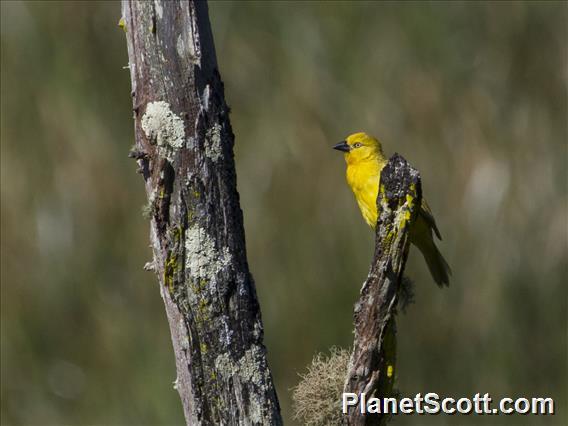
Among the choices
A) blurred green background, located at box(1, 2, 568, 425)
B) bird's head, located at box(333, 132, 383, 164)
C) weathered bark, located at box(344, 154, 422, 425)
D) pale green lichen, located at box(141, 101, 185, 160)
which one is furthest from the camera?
blurred green background, located at box(1, 2, 568, 425)

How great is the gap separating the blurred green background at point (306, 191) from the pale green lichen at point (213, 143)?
11.6 ft

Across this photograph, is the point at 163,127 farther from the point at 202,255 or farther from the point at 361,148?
the point at 361,148

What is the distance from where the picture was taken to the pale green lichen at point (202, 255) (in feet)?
8.64

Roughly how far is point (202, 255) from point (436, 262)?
2.87 m

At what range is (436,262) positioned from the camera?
209 inches

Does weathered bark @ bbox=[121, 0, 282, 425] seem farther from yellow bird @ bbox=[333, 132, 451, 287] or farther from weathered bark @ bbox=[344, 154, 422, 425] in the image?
yellow bird @ bbox=[333, 132, 451, 287]

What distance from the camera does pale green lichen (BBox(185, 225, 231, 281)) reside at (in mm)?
2633

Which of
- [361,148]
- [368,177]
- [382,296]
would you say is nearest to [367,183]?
[368,177]

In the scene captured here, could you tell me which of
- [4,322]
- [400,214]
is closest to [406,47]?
[4,322]

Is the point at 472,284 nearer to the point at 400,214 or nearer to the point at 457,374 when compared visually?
the point at 457,374

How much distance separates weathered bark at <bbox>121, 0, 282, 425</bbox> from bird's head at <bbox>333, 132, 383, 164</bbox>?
2492 mm

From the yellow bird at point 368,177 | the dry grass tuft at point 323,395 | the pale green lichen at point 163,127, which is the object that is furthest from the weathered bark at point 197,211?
the yellow bird at point 368,177

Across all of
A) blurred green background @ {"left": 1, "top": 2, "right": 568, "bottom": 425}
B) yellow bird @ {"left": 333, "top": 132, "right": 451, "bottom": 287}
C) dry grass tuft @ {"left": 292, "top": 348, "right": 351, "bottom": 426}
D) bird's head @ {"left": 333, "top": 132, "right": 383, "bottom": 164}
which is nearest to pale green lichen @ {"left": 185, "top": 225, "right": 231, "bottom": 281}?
dry grass tuft @ {"left": 292, "top": 348, "right": 351, "bottom": 426}

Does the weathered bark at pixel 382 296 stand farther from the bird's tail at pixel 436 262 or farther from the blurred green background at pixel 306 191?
the blurred green background at pixel 306 191
